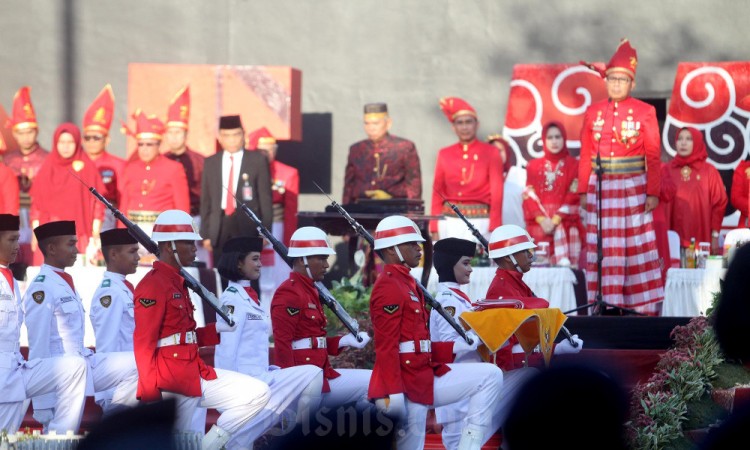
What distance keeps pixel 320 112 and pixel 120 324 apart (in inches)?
297

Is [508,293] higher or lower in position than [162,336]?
higher

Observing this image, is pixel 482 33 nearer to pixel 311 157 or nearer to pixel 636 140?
pixel 311 157

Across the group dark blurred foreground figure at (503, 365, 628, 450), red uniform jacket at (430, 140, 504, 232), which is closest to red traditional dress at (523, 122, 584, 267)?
red uniform jacket at (430, 140, 504, 232)

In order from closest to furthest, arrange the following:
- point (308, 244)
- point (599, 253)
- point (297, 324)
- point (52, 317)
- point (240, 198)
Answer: point (297, 324)
point (52, 317)
point (308, 244)
point (599, 253)
point (240, 198)

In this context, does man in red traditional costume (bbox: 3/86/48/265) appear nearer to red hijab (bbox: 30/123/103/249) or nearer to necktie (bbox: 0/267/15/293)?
red hijab (bbox: 30/123/103/249)

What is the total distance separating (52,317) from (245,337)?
1.20m

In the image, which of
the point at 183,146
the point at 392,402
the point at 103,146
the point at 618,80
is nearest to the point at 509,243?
the point at 392,402

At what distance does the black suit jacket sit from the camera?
502 inches

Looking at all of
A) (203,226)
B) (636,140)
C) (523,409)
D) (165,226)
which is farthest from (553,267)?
(523,409)

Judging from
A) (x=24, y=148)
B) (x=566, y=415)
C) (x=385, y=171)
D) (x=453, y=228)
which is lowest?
(x=453, y=228)

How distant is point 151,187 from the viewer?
43.0ft

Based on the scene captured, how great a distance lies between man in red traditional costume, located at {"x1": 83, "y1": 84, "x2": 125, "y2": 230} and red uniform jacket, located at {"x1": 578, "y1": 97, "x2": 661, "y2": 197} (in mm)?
4892

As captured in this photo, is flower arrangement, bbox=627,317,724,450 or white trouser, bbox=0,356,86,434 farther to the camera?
flower arrangement, bbox=627,317,724,450

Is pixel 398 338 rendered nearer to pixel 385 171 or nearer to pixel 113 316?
pixel 113 316
